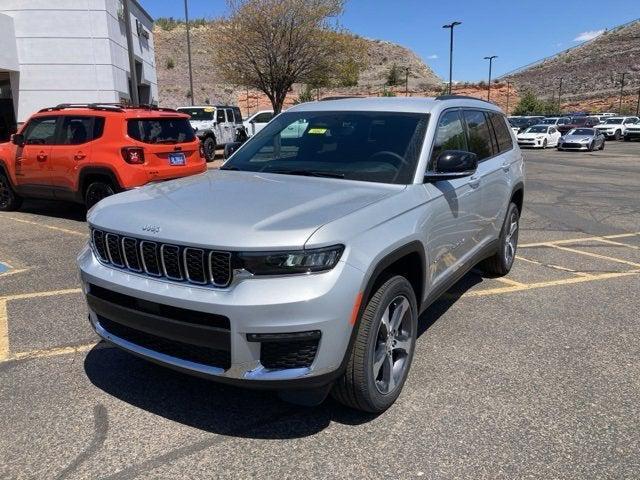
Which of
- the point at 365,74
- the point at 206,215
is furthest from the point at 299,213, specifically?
the point at 365,74

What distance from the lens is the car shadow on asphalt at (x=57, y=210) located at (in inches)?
374

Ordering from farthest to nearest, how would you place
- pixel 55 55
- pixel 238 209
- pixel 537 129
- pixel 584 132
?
pixel 537 129 → pixel 584 132 → pixel 55 55 → pixel 238 209

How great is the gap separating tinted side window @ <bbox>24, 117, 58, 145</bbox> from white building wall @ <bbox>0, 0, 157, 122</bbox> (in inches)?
482

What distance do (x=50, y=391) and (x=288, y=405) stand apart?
1513 millimetres

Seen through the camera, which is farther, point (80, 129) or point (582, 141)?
point (582, 141)

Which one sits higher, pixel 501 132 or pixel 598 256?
pixel 501 132

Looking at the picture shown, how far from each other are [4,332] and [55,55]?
729 inches

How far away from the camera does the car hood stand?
2666 mm

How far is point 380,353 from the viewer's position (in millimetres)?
3174

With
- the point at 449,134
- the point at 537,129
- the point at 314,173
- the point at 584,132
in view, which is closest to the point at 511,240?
the point at 449,134

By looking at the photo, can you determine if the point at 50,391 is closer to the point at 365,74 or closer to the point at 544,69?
the point at 365,74

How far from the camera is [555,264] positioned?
6.62 m

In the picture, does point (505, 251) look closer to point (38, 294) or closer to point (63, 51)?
point (38, 294)

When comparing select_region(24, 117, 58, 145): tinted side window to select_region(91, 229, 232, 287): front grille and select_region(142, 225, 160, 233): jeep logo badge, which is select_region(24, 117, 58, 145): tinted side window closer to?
select_region(91, 229, 232, 287): front grille
